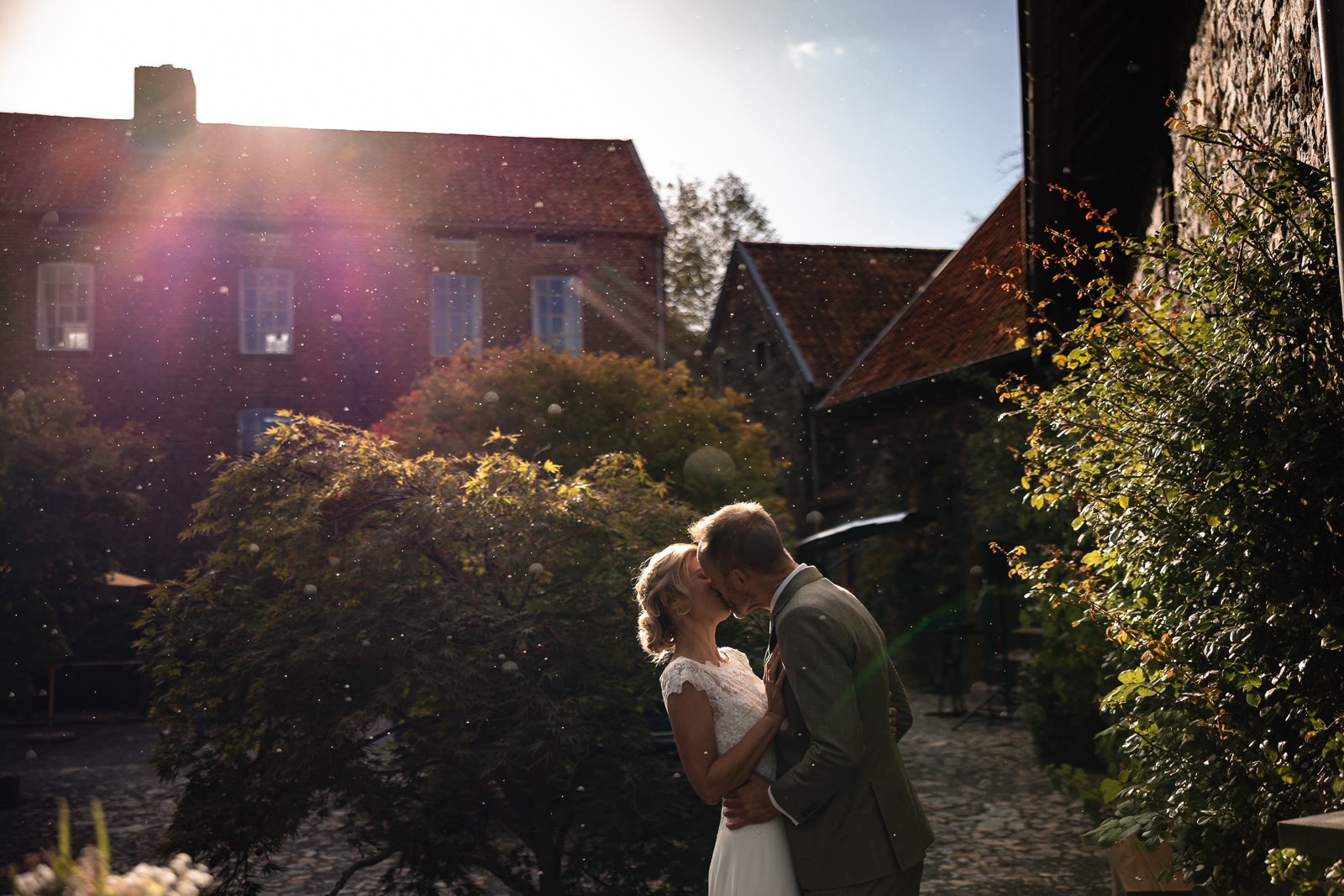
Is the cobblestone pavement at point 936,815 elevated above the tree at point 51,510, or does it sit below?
below

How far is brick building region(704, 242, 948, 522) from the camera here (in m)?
21.9

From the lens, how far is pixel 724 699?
323 cm

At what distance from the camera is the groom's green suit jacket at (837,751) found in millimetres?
2902

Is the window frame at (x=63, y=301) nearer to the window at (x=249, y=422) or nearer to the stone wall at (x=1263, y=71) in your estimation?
the window at (x=249, y=422)

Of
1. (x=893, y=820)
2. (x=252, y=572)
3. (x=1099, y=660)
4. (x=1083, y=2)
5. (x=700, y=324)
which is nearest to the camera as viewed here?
(x=893, y=820)

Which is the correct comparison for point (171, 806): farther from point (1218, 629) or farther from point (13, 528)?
point (1218, 629)

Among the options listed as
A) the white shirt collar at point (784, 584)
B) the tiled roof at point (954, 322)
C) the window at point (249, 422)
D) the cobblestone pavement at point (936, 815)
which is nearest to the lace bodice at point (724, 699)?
the white shirt collar at point (784, 584)

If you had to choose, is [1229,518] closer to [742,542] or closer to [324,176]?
Result: [742,542]

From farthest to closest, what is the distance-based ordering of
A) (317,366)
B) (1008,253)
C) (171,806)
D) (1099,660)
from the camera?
(317,366), (1008,253), (171,806), (1099,660)

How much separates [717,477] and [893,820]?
12062mm

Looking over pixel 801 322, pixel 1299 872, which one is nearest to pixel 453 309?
pixel 801 322

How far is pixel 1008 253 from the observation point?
46.6ft

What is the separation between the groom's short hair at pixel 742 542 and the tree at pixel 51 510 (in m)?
12.2

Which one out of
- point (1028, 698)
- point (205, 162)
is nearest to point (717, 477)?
point (1028, 698)
